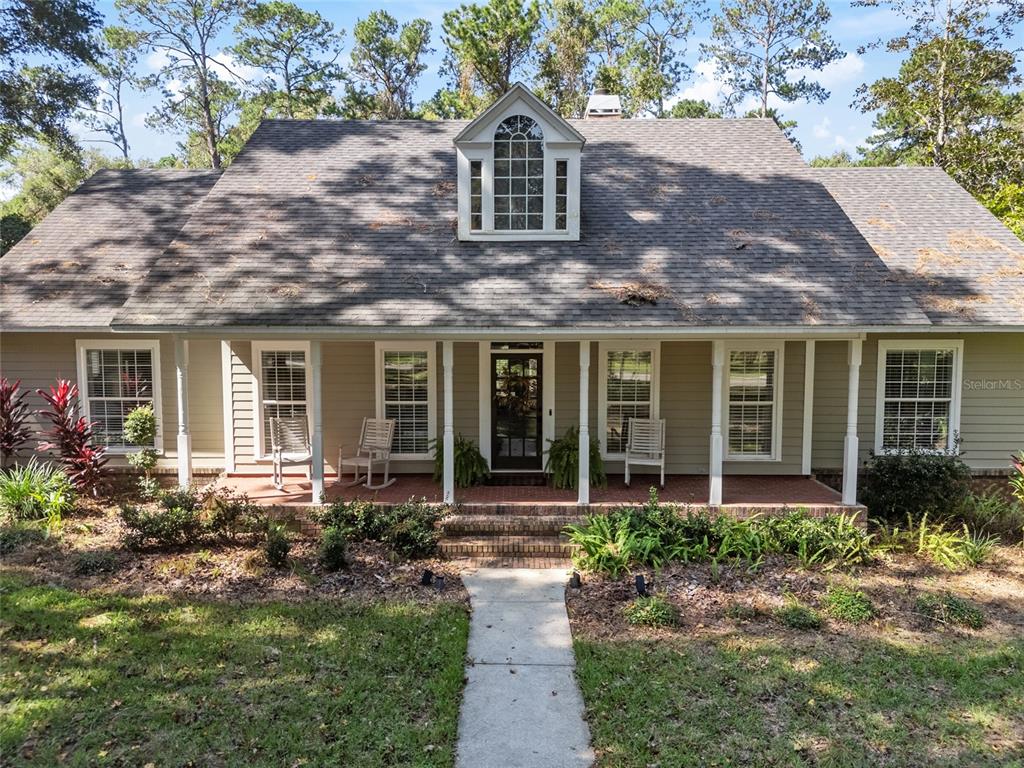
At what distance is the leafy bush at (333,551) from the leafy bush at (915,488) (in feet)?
24.6

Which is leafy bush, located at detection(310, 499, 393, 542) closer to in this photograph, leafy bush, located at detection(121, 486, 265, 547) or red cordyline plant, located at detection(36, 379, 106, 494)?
leafy bush, located at detection(121, 486, 265, 547)

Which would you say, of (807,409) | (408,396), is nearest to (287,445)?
(408,396)

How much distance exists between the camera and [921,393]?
11031 millimetres

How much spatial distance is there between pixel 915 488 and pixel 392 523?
7358 mm

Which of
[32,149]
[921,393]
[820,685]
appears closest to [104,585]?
[820,685]

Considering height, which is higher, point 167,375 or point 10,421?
point 167,375

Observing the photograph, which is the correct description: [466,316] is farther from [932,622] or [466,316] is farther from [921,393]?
[921,393]

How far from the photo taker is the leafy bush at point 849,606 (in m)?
6.66

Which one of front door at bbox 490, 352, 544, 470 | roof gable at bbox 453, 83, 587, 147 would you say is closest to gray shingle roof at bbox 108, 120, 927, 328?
roof gable at bbox 453, 83, 587, 147

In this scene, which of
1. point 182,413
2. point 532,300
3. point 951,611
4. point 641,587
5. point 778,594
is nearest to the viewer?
point 951,611

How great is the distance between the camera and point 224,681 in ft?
17.3

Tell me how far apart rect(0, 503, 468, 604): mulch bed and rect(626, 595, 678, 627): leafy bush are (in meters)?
1.80

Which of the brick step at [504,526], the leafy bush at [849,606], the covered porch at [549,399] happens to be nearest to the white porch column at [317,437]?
the covered porch at [549,399]

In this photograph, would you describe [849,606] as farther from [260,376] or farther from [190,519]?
[260,376]
